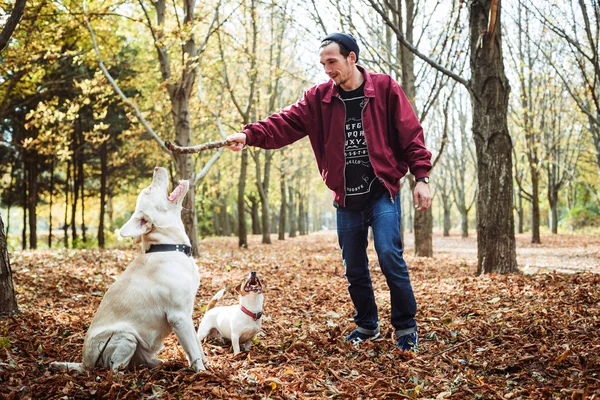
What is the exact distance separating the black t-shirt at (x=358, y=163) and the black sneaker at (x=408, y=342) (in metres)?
1.17

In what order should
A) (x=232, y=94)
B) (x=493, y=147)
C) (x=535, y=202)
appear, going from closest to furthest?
(x=493, y=147) → (x=232, y=94) → (x=535, y=202)

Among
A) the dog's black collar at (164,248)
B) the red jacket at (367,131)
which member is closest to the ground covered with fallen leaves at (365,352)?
the dog's black collar at (164,248)

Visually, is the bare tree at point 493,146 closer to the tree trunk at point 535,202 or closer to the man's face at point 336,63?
the man's face at point 336,63

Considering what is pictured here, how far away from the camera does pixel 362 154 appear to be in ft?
13.1

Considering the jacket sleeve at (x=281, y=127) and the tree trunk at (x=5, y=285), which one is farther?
the tree trunk at (x=5, y=285)

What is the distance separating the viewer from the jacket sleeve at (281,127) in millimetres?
4105

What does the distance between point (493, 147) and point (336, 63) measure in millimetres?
3913

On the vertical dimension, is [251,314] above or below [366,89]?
below

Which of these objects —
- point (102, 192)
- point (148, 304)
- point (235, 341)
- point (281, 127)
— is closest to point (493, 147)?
point (281, 127)

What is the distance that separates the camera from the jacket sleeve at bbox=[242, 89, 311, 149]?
13.5 ft

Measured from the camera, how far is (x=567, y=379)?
2.90 metres

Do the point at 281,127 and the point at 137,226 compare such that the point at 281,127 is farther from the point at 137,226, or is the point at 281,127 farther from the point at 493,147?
the point at 493,147

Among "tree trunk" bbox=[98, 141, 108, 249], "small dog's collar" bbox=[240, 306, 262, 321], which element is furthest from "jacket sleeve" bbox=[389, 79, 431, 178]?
"tree trunk" bbox=[98, 141, 108, 249]

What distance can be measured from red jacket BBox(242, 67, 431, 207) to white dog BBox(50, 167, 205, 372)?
1.07 meters
